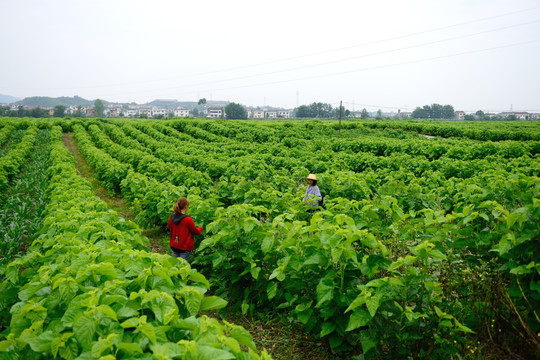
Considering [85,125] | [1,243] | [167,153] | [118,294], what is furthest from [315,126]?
[118,294]

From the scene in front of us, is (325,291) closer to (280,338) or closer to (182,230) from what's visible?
(280,338)

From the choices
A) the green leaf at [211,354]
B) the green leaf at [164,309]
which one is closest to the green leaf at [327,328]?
the green leaf at [164,309]

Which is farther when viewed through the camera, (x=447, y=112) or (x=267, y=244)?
(x=447, y=112)

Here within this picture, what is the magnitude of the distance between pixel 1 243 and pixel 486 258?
27.3ft

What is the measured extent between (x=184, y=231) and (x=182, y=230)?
0.04 meters

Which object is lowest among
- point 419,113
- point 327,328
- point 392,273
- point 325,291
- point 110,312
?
point 327,328

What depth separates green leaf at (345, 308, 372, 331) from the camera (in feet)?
10.6

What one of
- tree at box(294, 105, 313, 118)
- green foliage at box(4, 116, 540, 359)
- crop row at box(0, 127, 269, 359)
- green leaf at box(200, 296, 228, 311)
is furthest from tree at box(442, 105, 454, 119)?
green leaf at box(200, 296, 228, 311)

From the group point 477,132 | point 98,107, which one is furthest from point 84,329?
point 98,107

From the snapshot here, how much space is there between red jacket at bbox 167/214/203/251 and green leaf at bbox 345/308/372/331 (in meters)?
3.23

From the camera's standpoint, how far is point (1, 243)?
6.78 metres

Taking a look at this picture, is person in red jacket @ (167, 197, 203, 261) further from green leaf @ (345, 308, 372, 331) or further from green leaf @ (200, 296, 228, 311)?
green leaf @ (345, 308, 372, 331)

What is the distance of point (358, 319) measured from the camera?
3271 millimetres

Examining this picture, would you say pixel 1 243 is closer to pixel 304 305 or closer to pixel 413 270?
pixel 304 305
